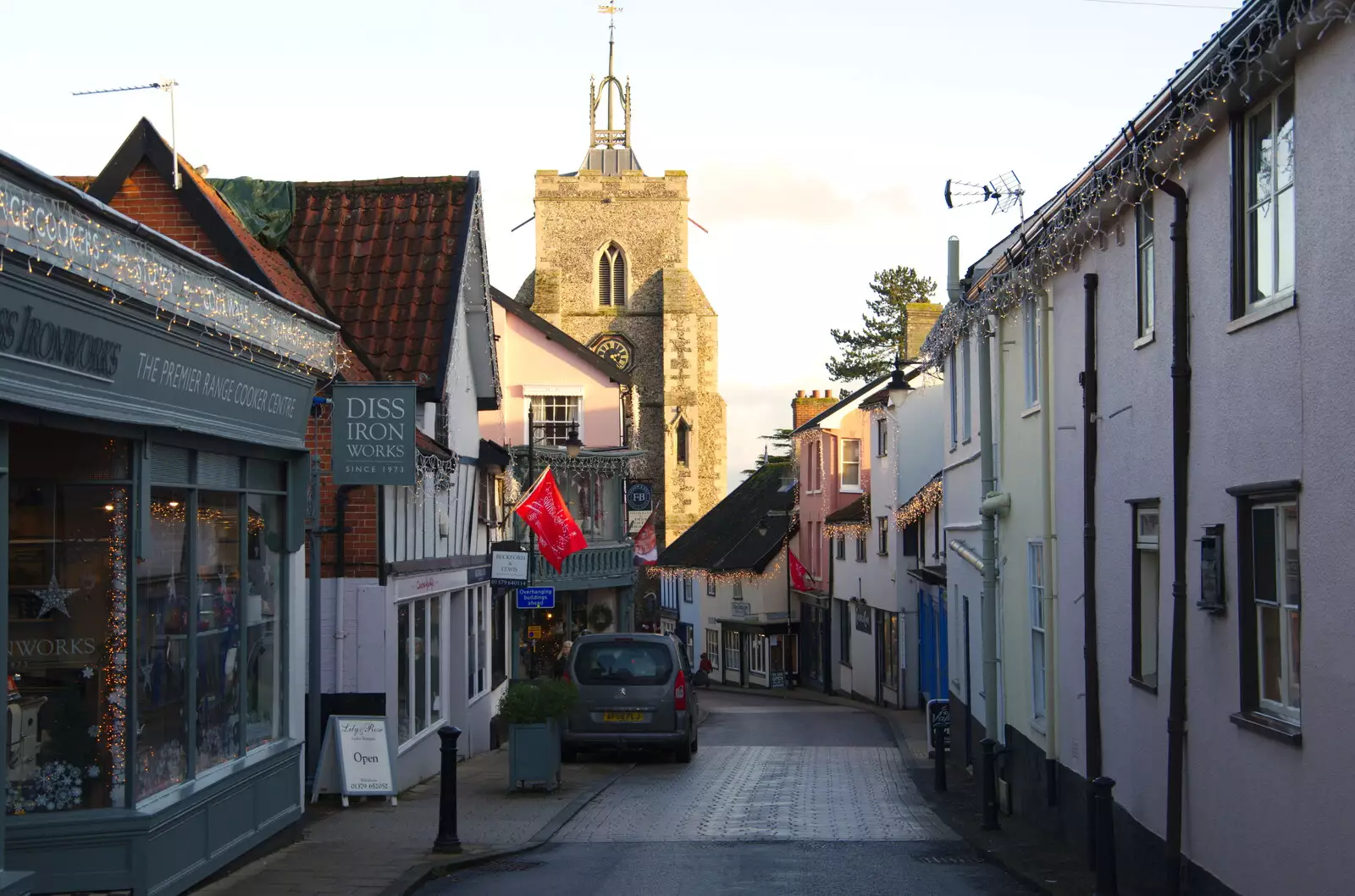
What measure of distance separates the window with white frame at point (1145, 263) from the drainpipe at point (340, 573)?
8.67 m

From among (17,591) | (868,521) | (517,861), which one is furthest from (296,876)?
(868,521)

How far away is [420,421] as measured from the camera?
18.1 meters

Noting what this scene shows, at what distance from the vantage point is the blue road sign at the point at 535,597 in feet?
80.6

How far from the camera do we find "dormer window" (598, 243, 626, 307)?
266ft

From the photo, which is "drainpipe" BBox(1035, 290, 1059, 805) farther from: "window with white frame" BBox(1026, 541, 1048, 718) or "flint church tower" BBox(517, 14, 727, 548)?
"flint church tower" BBox(517, 14, 727, 548)

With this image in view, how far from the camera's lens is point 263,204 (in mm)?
18781

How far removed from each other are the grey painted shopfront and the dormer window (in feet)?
230

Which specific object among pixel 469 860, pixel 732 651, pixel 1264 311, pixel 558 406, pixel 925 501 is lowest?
pixel 732 651

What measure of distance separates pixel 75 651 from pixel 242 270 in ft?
24.3

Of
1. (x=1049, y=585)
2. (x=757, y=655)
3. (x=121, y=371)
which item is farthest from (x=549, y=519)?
(x=757, y=655)

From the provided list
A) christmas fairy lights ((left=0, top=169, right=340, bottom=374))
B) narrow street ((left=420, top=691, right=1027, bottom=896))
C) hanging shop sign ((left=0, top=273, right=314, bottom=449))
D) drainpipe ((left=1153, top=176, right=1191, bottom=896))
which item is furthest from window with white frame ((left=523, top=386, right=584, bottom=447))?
drainpipe ((left=1153, top=176, right=1191, bottom=896))

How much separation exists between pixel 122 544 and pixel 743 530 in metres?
51.3

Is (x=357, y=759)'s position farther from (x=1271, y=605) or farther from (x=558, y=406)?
(x=558, y=406)

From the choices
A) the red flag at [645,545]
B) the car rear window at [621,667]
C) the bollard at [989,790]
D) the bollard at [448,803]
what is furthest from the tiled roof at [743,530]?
the bollard at [448,803]
